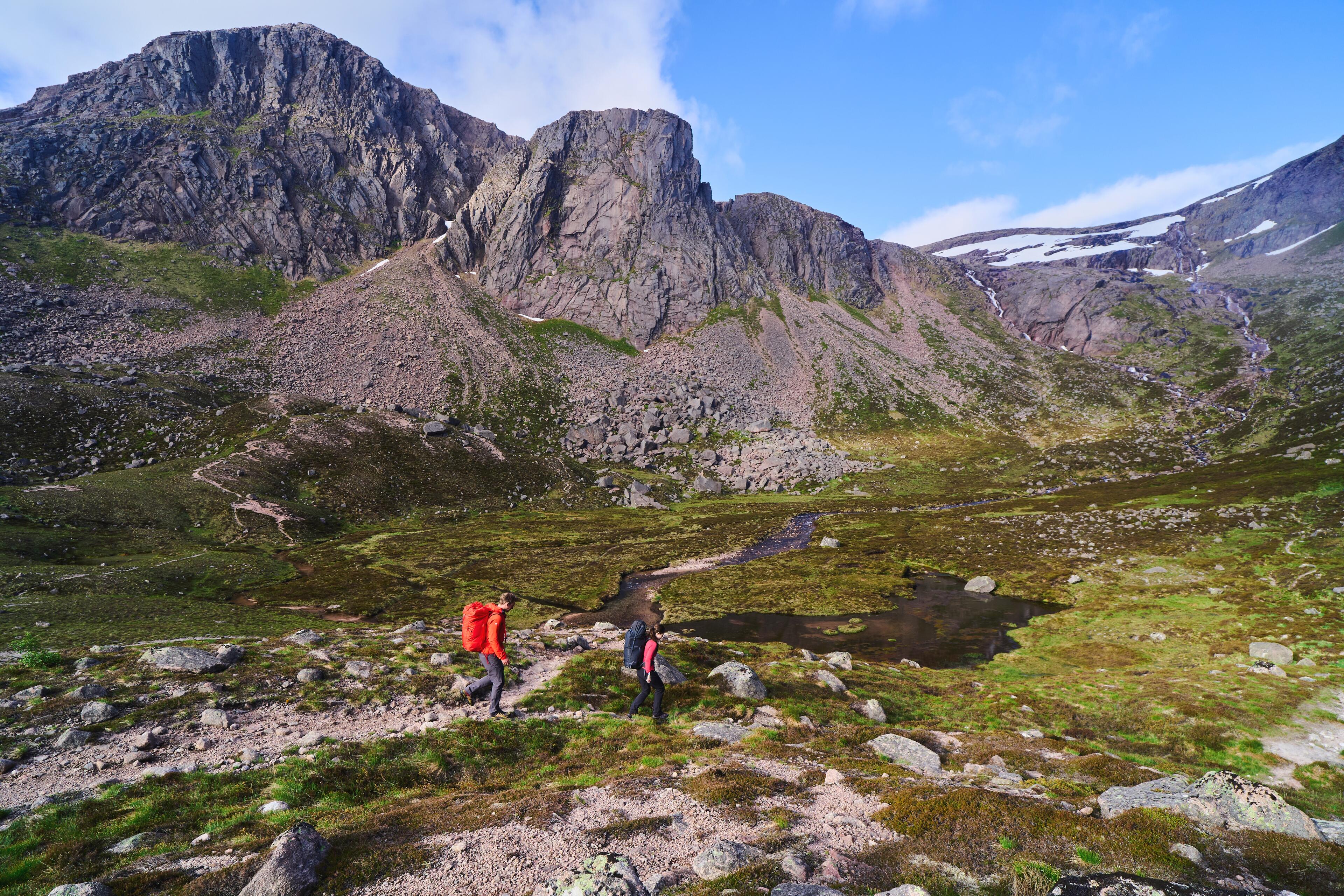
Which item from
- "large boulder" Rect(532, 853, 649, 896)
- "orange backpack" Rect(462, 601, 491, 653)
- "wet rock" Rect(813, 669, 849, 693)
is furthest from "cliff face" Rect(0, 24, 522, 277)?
"large boulder" Rect(532, 853, 649, 896)

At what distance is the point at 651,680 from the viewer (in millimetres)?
19828

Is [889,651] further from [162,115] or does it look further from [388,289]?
[162,115]

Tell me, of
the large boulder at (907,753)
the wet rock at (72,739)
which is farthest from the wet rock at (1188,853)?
the wet rock at (72,739)

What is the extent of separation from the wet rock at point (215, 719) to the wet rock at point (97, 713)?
6.77ft

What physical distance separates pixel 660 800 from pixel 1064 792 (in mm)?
11017

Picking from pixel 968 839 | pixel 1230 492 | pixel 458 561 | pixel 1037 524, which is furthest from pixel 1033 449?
pixel 968 839

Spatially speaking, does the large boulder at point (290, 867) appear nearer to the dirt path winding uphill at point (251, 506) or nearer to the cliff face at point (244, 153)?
the dirt path winding uphill at point (251, 506)

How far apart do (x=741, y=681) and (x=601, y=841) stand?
14.5 metres

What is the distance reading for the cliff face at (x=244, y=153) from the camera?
13775 centimetres

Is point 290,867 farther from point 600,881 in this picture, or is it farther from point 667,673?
point 667,673

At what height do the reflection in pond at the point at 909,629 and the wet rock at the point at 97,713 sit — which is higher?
the wet rock at the point at 97,713

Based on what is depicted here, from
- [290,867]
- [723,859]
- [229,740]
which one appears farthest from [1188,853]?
[229,740]

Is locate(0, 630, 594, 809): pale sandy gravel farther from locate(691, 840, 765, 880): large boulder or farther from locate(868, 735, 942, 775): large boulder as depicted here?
locate(868, 735, 942, 775): large boulder

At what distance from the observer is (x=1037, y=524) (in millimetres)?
70875
